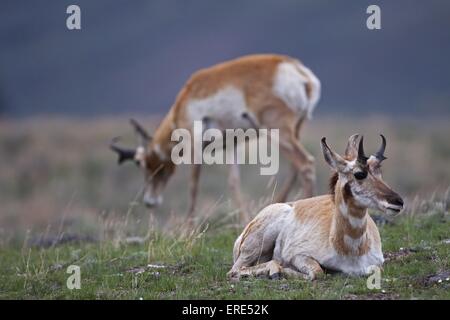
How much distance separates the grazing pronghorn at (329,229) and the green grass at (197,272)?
21 centimetres

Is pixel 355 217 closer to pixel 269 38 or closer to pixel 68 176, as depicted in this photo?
pixel 68 176

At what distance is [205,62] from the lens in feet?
360

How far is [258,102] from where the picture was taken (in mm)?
15078

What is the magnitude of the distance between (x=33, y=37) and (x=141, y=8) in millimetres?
15561

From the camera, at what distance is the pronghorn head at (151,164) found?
17111 mm

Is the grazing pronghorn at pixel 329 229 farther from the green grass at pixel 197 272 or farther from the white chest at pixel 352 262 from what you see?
the green grass at pixel 197 272

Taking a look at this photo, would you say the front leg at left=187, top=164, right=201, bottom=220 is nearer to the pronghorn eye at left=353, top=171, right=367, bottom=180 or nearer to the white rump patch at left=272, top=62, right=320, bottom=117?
the white rump patch at left=272, top=62, right=320, bottom=117

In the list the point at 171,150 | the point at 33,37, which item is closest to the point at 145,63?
the point at 33,37

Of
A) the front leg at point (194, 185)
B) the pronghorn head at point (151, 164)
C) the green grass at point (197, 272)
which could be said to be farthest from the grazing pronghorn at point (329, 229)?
the pronghorn head at point (151, 164)

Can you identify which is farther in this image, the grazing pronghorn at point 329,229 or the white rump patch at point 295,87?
the white rump patch at point 295,87

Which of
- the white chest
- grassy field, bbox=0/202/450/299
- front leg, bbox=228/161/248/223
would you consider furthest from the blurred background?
the white chest

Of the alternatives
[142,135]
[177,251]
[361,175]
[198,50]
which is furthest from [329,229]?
[198,50]

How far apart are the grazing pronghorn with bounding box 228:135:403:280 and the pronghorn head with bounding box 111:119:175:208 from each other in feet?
22.3

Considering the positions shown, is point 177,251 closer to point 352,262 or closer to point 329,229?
point 329,229
